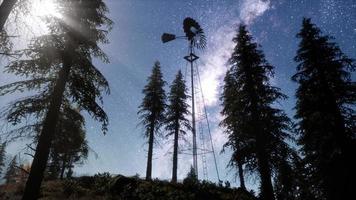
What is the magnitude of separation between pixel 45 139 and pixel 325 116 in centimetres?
1572

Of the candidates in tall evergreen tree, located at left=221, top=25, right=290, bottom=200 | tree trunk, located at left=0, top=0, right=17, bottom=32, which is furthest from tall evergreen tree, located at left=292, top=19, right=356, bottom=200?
tree trunk, located at left=0, top=0, right=17, bottom=32

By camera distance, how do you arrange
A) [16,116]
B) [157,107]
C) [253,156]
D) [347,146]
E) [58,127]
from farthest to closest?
[157,107]
[253,156]
[347,146]
[58,127]
[16,116]

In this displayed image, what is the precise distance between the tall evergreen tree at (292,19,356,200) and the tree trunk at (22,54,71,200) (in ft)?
48.4

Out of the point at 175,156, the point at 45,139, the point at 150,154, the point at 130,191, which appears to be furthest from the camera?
the point at 175,156

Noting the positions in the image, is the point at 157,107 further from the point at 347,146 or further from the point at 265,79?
the point at 347,146

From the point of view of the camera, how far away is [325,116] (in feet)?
54.2

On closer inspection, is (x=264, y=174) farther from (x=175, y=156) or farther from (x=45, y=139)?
(x=175, y=156)

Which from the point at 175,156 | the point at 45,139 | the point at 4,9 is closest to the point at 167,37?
the point at 45,139

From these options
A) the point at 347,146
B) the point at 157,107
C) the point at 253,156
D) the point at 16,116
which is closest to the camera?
the point at 16,116

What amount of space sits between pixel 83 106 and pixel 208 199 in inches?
360

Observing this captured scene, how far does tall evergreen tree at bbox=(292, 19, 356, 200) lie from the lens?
1584cm

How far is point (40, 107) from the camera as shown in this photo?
40.2ft

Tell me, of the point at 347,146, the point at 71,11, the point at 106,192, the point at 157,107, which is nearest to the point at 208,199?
the point at 106,192

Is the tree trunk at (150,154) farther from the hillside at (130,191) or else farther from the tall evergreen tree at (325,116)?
the tall evergreen tree at (325,116)
